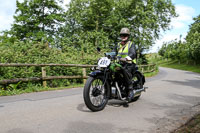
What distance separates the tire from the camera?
4.51 m

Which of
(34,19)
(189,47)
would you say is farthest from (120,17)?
(189,47)

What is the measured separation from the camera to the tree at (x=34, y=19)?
94.9 ft

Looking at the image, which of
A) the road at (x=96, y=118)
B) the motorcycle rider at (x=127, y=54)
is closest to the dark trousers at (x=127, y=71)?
the motorcycle rider at (x=127, y=54)

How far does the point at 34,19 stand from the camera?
29.3 meters

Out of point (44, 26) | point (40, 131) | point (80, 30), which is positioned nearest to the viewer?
point (40, 131)

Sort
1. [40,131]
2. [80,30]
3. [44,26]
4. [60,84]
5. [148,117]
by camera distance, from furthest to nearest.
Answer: [80,30], [44,26], [60,84], [148,117], [40,131]

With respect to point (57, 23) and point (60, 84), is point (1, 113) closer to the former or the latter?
point (60, 84)

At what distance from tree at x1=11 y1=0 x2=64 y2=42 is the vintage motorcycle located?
24.6 meters

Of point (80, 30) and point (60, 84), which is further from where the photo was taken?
point (80, 30)

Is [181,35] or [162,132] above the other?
[181,35]

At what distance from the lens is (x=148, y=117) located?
4.43 metres

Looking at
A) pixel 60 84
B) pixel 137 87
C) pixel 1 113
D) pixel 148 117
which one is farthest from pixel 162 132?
pixel 60 84

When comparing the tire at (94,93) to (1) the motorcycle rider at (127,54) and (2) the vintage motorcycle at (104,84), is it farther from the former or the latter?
(1) the motorcycle rider at (127,54)

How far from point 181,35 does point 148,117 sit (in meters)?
86.7
